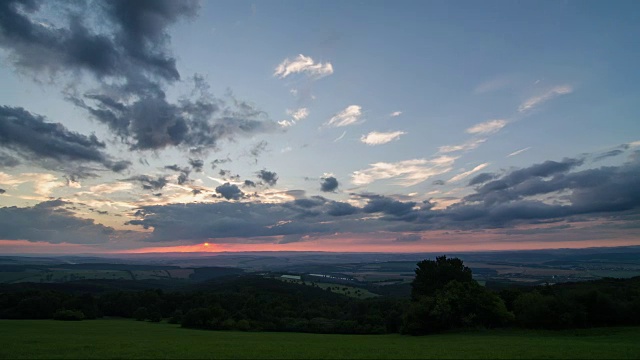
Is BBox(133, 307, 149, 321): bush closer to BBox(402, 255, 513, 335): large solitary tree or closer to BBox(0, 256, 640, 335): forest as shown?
BBox(0, 256, 640, 335): forest

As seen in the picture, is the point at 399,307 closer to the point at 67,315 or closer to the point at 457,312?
the point at 457,312

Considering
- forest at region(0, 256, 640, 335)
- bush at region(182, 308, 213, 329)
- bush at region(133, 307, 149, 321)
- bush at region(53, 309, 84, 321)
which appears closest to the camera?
forest at region(0, 256, 640, 335)

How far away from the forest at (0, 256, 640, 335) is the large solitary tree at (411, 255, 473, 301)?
0.63ft

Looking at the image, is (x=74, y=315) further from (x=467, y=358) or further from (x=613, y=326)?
(x=613, y=326)

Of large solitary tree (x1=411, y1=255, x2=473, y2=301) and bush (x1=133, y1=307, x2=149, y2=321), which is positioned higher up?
large solitary tree (x1=411, y1=255, x2=473, y2=301)

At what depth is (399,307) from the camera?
296 feet

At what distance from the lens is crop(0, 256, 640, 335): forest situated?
49375 mm

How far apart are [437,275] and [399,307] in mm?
19544

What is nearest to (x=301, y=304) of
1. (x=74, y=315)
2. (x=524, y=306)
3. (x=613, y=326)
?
(x=74, y=315)

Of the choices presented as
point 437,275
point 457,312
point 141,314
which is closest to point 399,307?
point 437,275

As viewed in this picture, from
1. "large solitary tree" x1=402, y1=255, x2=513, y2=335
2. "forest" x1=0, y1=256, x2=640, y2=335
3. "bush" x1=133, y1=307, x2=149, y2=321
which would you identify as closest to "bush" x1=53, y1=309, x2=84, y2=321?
"forest" x1=0, y1=256, x2=640, y2=335

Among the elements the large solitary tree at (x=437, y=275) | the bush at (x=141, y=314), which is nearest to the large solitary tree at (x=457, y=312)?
the large solitary tree at (x=437, y=275)

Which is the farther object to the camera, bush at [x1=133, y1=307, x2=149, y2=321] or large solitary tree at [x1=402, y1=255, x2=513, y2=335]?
bush at [x1=133, y1=307, x2=149, y2=321]

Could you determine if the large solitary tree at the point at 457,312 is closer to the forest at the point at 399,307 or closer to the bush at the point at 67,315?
the forest at the point at 399,307
